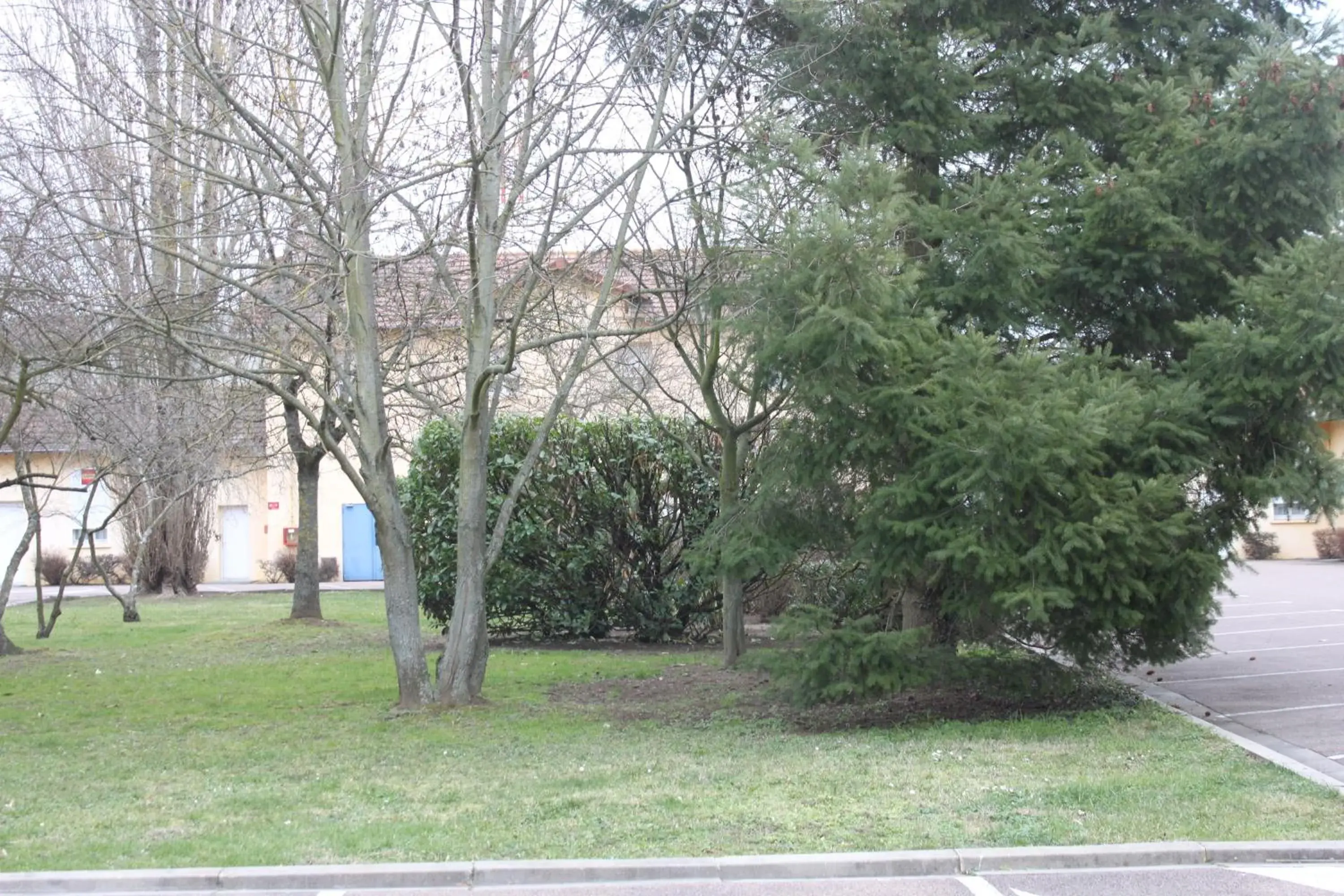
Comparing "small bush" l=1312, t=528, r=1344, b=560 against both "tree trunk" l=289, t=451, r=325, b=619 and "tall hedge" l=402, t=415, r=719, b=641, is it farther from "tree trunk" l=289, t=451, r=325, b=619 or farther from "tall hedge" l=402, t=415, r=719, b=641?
"tree trunk" l=289, t=451, r=325, b=619

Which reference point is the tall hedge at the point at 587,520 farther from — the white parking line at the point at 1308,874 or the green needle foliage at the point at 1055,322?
the white parking line at the point at 1308,874

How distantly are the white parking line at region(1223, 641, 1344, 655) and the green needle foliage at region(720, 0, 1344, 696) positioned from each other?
21.2 ft

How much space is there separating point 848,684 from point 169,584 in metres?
27.1

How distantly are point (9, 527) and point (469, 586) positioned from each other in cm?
3248

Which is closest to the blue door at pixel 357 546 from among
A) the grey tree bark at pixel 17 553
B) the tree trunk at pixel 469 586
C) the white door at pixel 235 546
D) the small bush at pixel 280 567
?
the small bush at pixel 280 567

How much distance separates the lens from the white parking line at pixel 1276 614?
22406 mm

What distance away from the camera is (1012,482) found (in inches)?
392

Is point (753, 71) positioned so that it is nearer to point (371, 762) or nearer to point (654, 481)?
point (654, 481)

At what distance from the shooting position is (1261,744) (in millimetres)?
10258

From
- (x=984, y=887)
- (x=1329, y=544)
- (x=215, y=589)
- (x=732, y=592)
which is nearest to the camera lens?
(x=984, y=887)

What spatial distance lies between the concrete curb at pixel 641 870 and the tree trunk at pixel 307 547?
569 inches

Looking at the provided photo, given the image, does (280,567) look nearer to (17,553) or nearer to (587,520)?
(17,553)

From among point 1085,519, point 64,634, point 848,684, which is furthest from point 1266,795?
point 64,634

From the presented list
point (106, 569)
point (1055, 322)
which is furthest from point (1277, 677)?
point (106, 569)
